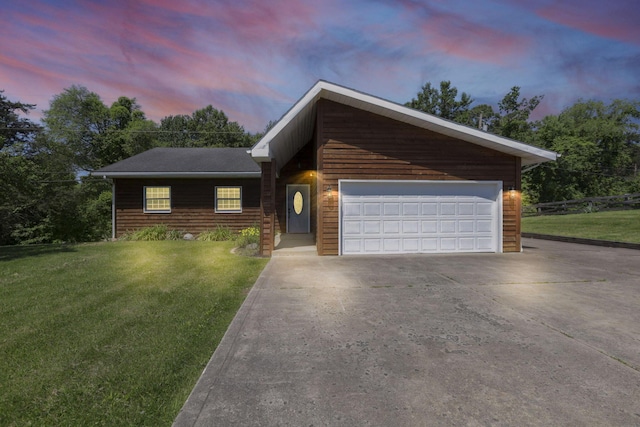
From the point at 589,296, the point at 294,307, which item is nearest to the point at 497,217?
the point at 589,296

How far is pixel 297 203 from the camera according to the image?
1521 centimetres

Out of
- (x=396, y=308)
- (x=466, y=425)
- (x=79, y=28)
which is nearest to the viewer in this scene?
(x=466, y=425)

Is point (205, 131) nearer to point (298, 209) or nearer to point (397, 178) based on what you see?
point (298, 209)

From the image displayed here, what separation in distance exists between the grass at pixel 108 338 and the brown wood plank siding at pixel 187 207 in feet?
24.4

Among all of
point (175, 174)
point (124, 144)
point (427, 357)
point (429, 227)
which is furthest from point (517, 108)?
point (124, 144)

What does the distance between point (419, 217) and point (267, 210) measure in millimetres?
4883

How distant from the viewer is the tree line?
18703mm

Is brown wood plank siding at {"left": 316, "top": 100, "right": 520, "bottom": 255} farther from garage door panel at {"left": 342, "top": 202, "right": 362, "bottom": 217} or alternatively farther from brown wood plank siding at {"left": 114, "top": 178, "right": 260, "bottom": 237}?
brown wood plank siding at {"left": 114, "top": 178, "right": 260, "bottom": 237}

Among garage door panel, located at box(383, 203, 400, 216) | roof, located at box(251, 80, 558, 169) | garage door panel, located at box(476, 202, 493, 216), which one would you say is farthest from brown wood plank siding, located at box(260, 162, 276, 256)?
garage door panel, located at box(476, 202, 493, 216)

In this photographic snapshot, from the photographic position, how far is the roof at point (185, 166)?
14.2 meters

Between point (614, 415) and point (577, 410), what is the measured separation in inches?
8.1

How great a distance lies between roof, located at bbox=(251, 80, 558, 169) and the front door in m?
4.91

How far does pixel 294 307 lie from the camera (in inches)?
179

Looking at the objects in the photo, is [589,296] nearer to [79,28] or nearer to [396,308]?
[396,308]
